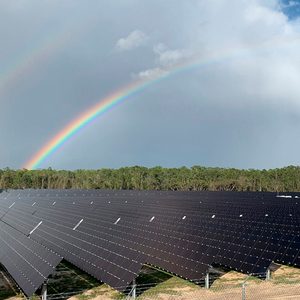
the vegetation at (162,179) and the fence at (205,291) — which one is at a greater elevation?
the vegetation at (162,179)

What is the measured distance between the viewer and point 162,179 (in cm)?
12675

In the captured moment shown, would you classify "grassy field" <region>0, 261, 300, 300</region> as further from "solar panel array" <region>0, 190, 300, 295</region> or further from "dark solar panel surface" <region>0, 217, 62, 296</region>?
"dark solar panel surface" <region>0, 217, 62, 296</region>

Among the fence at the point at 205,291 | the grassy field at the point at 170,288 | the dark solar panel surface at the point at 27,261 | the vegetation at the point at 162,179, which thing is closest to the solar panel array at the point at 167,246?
the dark solar panel surface at the point at 27,261

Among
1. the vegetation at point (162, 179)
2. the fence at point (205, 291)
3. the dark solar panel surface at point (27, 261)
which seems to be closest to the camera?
the dark solar panel surface at point (27, 261)

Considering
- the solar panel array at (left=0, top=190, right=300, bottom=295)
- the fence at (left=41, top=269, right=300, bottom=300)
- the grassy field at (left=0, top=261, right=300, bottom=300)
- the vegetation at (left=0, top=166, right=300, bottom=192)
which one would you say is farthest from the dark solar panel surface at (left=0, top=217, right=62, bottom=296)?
the vegetation at (left=0, top=166, right=300, bottom=192)

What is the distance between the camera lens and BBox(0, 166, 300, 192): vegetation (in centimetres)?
11806

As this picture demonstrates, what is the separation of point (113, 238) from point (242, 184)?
10568 centimetres

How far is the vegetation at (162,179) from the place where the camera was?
387ft

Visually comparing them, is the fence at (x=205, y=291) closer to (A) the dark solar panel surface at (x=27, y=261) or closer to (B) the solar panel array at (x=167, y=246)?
(B) the solar panel array at (x=167, y=246)

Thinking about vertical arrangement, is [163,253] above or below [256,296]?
above

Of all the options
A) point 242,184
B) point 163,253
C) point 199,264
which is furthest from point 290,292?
point 242,184

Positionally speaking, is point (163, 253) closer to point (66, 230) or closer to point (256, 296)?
point (256, 296)

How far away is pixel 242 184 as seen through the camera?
11938 centimetres

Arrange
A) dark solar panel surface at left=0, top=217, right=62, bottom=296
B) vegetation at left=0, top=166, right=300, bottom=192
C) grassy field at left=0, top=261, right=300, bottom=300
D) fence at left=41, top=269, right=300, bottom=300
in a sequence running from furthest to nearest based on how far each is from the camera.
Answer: vegetation at left=0, top=166, right=300, bottom=192, grassy field at left=0, top=261, right=300, bottom=300, fence at left=41, top=269, right=300, bottom=300, dark solar panel surface at left=0, top=217, right=62, bottom=296
